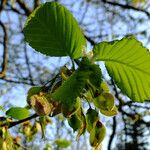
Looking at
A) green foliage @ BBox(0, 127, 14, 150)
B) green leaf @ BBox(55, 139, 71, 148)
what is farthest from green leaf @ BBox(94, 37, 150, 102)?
green leaf @ BBox(55, 139, 71, 148)

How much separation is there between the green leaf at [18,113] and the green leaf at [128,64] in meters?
0.42

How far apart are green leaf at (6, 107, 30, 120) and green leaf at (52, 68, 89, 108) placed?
467 mm

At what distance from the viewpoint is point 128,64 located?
751 mm

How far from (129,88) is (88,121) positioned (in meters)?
0.11

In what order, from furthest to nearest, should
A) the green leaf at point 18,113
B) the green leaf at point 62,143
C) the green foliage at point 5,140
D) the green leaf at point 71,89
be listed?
the green leaf at point 62,143 → the green leaf at point 18,113 → the green foliage at point 5,140 → the green leaf at point 71,89

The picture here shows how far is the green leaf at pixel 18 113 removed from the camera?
113 cm

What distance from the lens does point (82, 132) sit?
710 millimetres

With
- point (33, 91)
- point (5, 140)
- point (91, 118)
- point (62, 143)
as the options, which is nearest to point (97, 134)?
point (91, 118)

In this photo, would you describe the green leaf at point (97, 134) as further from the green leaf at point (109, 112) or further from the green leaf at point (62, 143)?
the green leaf at point (62, 143)

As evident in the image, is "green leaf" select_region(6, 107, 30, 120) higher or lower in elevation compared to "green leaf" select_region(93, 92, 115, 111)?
lower

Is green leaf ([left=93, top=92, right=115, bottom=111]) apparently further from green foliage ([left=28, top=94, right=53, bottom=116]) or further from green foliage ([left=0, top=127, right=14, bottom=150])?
green foliage ([left=0, top=127, right=14, bottom=150])

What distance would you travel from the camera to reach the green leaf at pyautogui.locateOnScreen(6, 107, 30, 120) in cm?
113

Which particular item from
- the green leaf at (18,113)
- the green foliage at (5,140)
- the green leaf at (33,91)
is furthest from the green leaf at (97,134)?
the green leaf at (18,113)

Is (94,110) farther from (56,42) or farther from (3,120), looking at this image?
(3,120)
